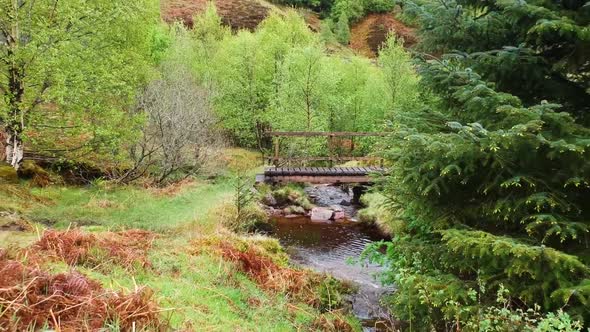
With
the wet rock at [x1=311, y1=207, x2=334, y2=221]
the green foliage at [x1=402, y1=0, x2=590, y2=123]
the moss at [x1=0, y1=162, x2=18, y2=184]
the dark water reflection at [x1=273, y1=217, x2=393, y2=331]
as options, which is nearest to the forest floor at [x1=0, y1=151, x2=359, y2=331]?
the moss at [x1=0, y1=162, x2=18, y2=184]

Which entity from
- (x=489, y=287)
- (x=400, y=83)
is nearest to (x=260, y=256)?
(x=489, y=287)

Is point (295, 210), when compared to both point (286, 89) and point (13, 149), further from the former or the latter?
point (286, 89)

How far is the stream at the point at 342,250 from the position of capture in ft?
27.9

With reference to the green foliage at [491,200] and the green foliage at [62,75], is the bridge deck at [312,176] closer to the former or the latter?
the green foliage at [62,75]

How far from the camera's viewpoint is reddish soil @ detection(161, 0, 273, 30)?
62406 millimetres

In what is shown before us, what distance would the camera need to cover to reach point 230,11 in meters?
68.6

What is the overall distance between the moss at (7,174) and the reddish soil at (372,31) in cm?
5976

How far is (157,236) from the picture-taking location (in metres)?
9.02

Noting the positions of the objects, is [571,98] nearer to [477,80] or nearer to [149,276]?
[477,80]

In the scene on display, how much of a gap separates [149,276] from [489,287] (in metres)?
4.21

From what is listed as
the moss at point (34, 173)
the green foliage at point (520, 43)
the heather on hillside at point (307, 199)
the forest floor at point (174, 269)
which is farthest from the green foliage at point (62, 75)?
the green foliage at point (520, 43)

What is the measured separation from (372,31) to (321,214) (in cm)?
5984

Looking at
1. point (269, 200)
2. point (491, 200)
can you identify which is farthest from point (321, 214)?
point (491, 200)

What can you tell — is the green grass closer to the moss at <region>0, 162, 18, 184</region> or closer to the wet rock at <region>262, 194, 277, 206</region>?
the moss at <region>0, 162, 18, 184</region>
